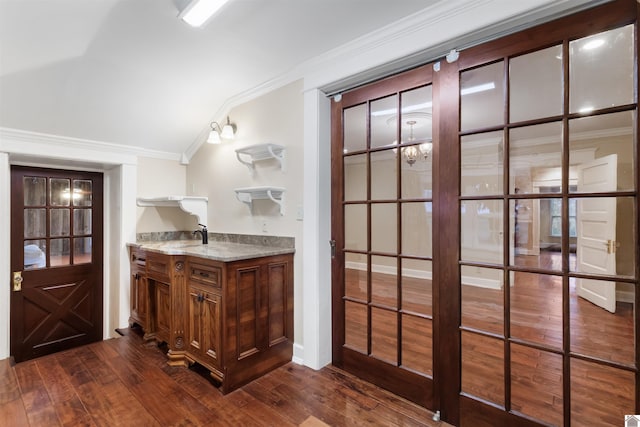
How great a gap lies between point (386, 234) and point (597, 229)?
1.13 m

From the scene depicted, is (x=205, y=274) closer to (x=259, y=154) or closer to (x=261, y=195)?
A: (x=261, y=195)

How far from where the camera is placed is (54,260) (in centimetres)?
313

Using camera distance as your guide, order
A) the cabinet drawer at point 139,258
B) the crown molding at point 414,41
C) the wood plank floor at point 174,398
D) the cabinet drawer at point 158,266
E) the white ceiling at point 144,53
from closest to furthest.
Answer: the crown molding at point 414,41
the wood plank floor at point 174,398
the white ceiling at point 144,53
the cabinet drawer at point 158,266
the cabinet drawer at point 139,258

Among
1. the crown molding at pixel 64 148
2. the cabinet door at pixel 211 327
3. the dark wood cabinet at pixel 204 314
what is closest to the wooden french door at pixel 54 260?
the crown molding at pixel 64 148

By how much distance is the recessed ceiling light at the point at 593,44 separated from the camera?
1.42 metres

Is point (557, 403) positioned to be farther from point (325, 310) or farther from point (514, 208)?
point (325, 310)

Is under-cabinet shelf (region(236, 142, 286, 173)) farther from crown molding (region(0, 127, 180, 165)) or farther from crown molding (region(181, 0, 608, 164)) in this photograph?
crown molding (region(0, 127, 180, 165))

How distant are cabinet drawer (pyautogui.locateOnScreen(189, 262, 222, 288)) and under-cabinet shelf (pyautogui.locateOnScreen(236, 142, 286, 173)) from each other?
103 cm

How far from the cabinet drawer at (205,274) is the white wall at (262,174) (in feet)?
2.16

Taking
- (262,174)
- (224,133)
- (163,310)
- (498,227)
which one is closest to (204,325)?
(163,310)

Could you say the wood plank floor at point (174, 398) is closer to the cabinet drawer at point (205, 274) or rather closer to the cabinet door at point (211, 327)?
the cabinet door at point (211, 327)

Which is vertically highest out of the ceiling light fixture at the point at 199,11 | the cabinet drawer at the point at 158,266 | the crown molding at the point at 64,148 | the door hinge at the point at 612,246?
the ceiling light fixture at the point at 199,11

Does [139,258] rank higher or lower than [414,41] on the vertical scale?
lower

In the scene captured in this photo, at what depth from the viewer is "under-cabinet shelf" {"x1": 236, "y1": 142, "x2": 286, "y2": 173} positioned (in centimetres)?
254
